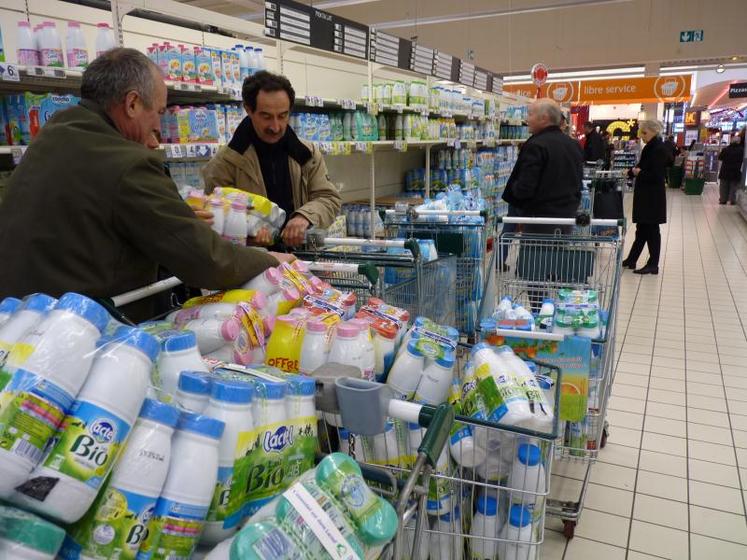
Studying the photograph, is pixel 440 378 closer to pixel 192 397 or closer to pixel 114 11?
pixel 192 397

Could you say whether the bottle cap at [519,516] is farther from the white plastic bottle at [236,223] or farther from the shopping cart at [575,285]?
the white plastic bottle at [236,223]

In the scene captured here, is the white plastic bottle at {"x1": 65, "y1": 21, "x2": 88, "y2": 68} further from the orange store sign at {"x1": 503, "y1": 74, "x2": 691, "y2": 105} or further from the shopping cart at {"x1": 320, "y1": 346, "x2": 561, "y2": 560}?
the orange store sign at {"x1": 503, "y1": 74, "x2": 691, "y2": 105}

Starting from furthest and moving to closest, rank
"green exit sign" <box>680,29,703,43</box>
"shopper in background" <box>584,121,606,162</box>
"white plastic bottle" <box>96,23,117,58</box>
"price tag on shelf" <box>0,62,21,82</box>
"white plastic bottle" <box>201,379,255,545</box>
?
"green exit sign" <box>680,29,703,43</box> → "shopper in background" <box>584,121,606,162</box> → "white plastic bottle" <box>96,23,117,58</box> → "price tag on shelf" <box>0,62,21,82</box> → "white plastic bottle" <box>201,379,255,545</box>

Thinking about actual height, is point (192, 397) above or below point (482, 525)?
above

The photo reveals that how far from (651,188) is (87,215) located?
734 centimetres

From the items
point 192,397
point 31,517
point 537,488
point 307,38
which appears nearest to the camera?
point 31,517

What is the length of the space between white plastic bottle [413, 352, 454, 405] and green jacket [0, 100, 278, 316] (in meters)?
0.70

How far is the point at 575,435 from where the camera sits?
99.9 inches

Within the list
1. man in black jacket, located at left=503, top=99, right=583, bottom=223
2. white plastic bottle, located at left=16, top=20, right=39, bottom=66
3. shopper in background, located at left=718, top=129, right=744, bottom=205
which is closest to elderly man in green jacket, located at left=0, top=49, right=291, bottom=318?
white plastic bottle, located at left=16, top=20, right=39, bottom=66

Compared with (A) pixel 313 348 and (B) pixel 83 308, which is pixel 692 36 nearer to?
(A) pixel 313 348

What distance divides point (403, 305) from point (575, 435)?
0.95 meters

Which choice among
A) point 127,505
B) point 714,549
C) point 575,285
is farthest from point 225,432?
point 575,285

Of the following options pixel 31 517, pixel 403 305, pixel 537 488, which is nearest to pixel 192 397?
pixel 31 517

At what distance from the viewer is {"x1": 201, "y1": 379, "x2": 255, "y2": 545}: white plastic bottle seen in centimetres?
100
